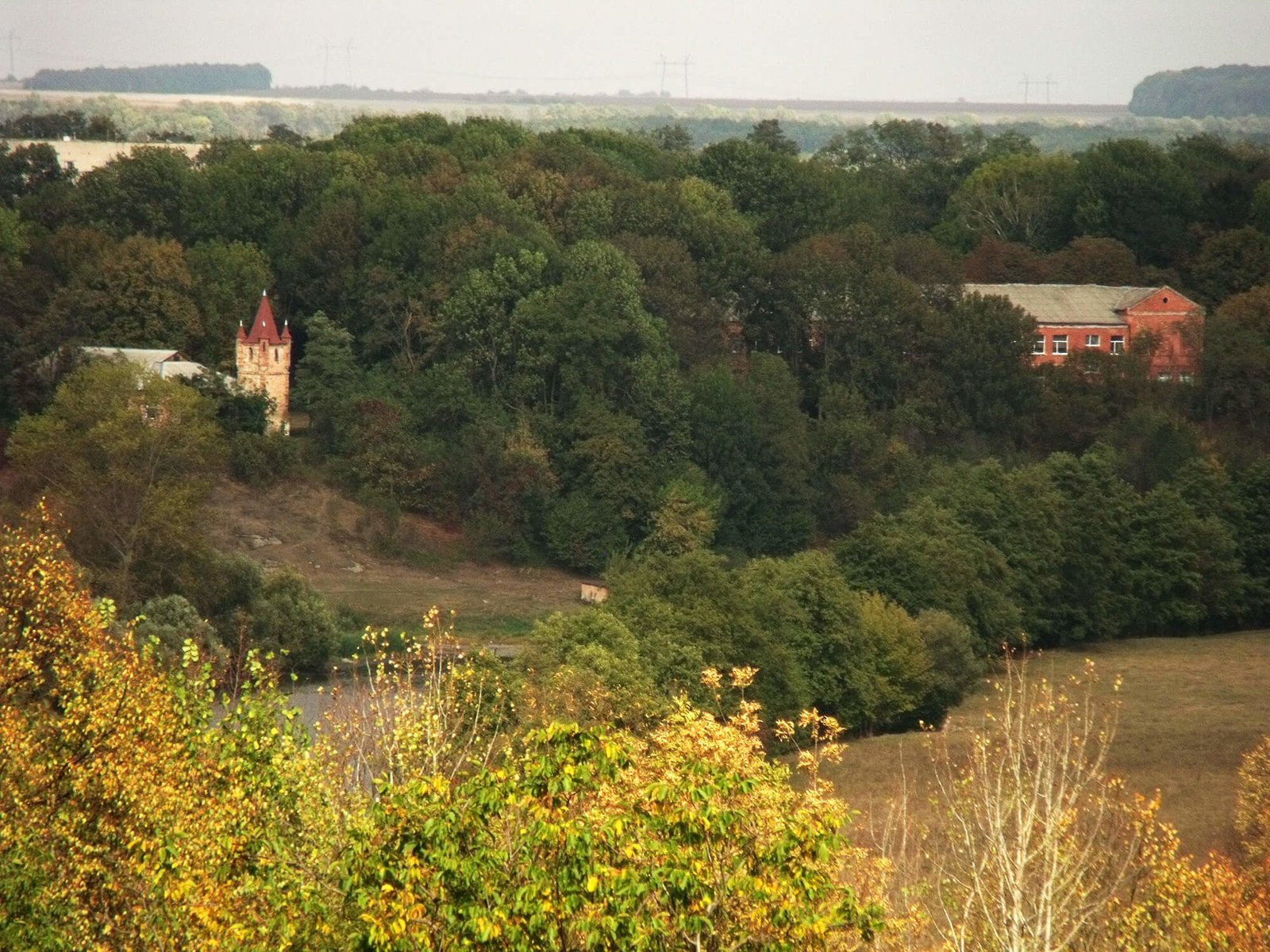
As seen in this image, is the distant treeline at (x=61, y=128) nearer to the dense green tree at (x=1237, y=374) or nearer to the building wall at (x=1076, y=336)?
the building wall at (x=1076, y=336)

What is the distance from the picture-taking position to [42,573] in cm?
1617

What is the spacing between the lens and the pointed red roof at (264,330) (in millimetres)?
51656

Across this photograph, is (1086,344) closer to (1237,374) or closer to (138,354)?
(1237,374)

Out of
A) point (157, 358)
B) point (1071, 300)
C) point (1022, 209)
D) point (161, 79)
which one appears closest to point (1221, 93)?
point (161, 79)

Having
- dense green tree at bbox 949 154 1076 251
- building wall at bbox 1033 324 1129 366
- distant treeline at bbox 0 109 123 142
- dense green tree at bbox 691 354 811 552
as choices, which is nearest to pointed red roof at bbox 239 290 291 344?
dense green tree at bbox 691 354 811 552

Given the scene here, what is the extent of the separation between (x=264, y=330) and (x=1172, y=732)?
1043 inches

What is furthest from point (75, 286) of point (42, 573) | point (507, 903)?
point (507, 903)

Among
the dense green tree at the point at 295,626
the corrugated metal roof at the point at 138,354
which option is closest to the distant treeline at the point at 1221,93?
the corrugated metal roof at the point at 138,354

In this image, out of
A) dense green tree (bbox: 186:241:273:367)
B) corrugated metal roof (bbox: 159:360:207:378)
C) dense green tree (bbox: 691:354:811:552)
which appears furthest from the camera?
dense green tree (bbox: 186:241:273:367)

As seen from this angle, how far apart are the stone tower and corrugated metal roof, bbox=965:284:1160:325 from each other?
19709 mm

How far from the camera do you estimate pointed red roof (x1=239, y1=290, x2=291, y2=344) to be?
169 feet

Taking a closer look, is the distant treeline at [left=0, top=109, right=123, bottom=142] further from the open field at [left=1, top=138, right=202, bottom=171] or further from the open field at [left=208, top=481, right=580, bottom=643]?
the open field at [left=208, top=481, right=580, bottom=643]

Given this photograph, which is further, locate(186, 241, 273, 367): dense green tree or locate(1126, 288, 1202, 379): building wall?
locate(1126, 288, 1202, 379): building wall

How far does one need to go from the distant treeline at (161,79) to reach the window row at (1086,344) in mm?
115581
